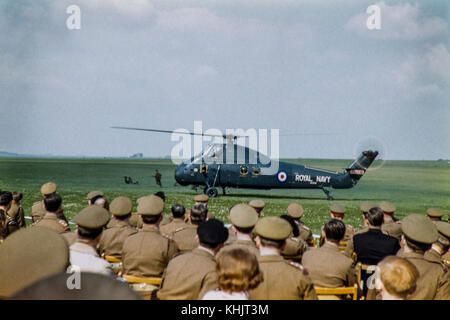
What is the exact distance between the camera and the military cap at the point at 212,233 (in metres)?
3.72

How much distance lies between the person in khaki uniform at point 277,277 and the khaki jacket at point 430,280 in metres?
1.23

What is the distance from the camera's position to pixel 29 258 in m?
2.06

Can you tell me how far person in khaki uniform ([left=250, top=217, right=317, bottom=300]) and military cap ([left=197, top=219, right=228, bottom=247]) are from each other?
58cm

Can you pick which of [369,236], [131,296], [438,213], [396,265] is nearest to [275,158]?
[438,213]

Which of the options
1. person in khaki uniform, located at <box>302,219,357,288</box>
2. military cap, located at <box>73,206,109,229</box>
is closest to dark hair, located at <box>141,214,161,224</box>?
military cap, located at <box>73,206,109,229</box>

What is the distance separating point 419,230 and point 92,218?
3.53 m

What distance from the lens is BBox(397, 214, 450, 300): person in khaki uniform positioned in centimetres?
359

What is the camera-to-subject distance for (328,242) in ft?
15.1

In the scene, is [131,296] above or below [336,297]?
above

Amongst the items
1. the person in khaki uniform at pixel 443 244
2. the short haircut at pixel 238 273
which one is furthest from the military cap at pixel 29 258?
the person in khaki uniform at pixel 443 244

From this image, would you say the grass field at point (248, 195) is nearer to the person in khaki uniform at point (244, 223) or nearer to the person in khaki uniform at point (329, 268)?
the person in khaki uniform at point (329, 268)

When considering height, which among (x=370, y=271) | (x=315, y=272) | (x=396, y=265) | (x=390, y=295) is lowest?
(x=370, y=271)
